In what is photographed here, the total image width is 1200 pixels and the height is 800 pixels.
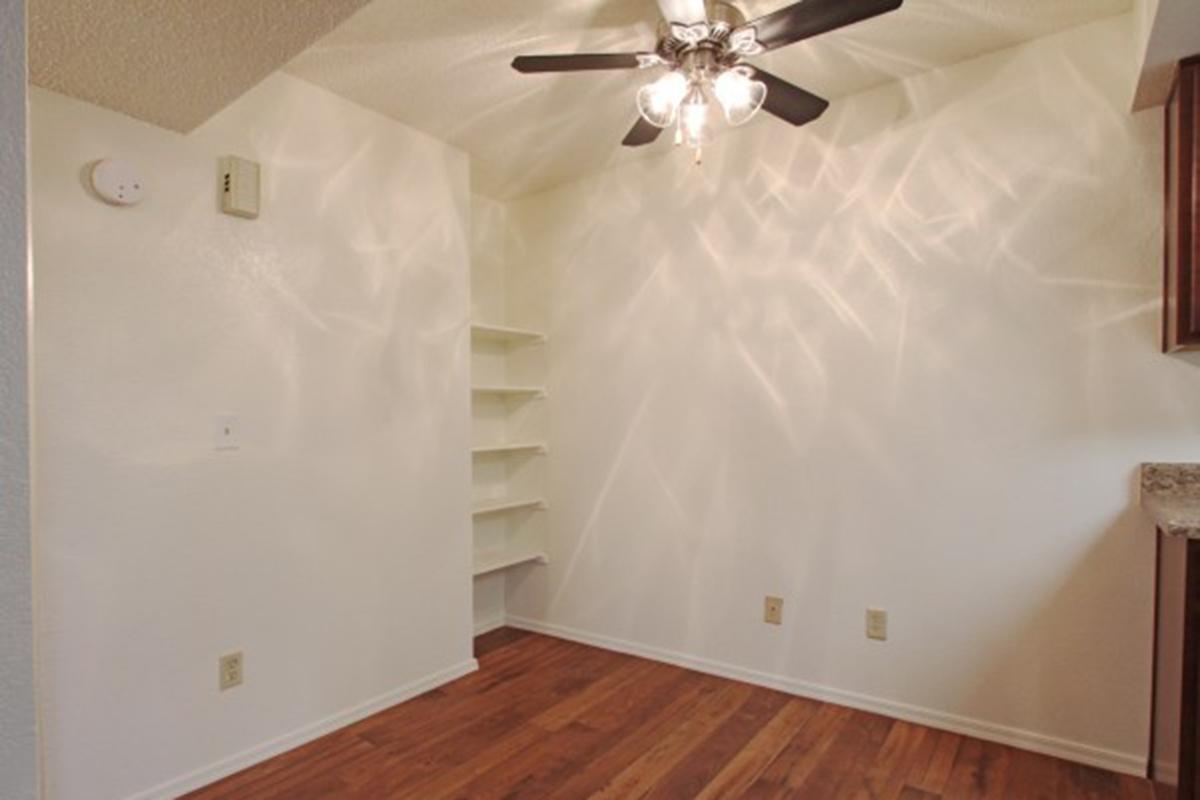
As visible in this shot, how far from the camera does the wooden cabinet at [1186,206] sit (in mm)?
1803

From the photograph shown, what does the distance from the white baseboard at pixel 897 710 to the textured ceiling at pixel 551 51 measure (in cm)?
225

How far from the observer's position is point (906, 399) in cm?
246

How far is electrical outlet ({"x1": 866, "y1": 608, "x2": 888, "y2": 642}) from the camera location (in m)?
2.50

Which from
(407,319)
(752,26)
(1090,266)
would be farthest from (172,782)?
(1090,266)

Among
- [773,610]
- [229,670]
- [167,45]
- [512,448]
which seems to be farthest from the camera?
[512,448]

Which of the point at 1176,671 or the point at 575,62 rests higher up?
the point at 575,62

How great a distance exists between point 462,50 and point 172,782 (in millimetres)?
2469

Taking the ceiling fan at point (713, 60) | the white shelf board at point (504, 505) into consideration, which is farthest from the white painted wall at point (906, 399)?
the ceiling fan at point (713, 60)

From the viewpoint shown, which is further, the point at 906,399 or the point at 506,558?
the point at 506,558

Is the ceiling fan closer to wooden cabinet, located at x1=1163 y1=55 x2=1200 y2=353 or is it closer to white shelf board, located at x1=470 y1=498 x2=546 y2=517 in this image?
wooden cabinet, located at x1=1163 y1=55 x2=1200 y2=353

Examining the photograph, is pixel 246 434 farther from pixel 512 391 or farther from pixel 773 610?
pixel 773 610

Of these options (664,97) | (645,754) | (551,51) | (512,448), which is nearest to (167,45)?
(551,51)

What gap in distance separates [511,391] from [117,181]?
6.17 feet

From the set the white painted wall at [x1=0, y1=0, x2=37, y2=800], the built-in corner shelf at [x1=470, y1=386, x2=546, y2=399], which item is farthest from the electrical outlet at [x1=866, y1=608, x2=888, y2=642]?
the white painted wall at [x1=0, y1=0, x2=37, y2=800]
